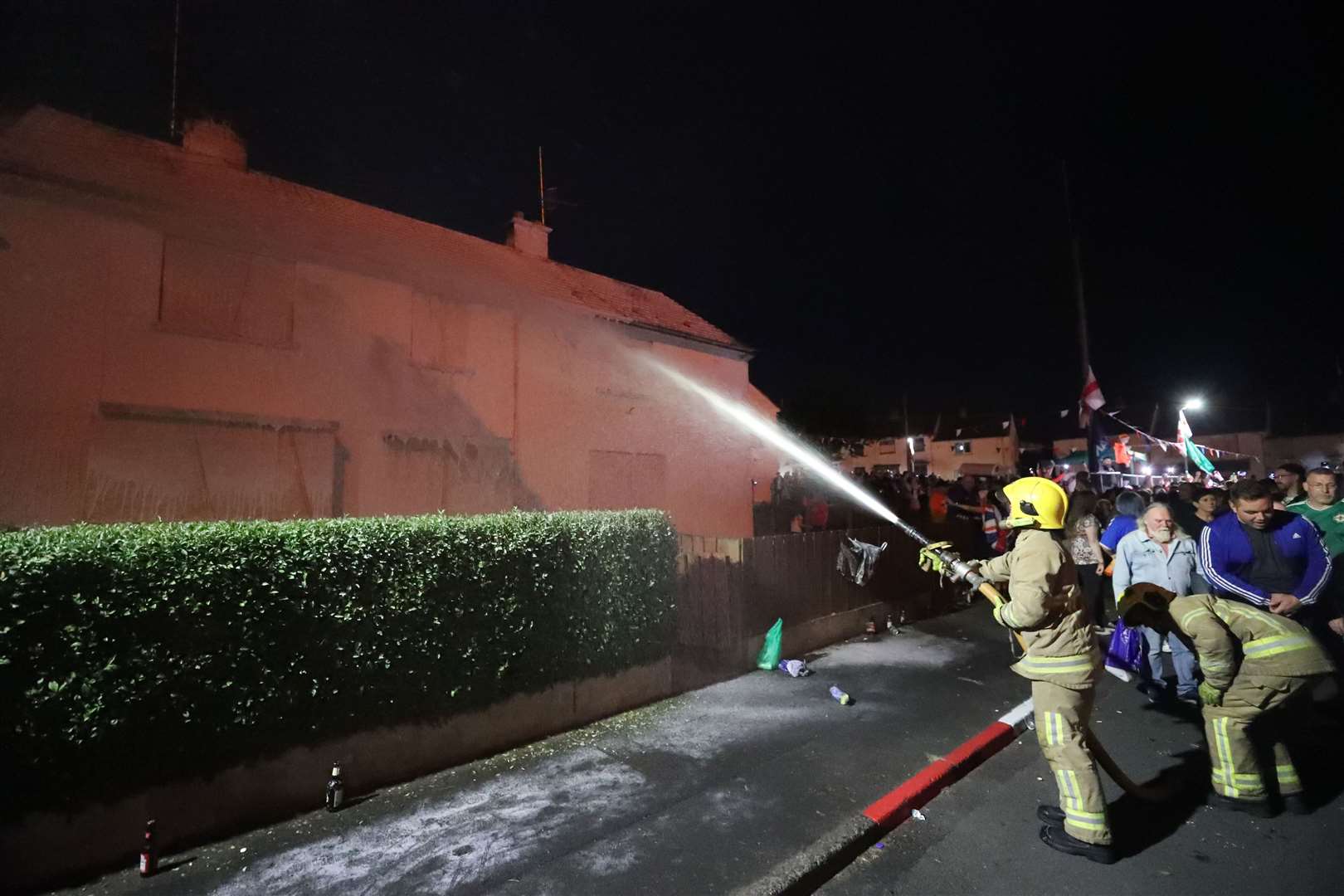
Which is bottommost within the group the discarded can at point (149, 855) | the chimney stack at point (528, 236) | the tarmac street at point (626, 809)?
the tarmac street at point (626, 809)

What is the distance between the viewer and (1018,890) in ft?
10.8

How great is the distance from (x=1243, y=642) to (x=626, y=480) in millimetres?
10704

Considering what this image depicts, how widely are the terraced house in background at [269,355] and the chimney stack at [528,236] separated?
1.04 metres

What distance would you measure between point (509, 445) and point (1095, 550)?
30.7 ft

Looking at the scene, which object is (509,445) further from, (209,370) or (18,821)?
(18,821)

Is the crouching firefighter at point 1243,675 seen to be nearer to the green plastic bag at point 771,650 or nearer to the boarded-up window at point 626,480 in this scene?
the green plastic bag at point 771,650

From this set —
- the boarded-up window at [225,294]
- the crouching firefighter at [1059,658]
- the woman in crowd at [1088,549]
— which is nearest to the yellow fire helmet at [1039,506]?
the crouching firefighter at [1059,658]

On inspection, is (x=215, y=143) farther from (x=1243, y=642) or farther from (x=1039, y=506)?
(x=1243, y=642)

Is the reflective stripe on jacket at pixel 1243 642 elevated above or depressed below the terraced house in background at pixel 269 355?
below

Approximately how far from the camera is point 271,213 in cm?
984

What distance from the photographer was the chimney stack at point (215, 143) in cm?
1067

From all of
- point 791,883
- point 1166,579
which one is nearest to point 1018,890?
point 791,883

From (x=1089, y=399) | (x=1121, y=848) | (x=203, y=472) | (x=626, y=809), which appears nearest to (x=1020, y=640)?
(x=1121, y=848)

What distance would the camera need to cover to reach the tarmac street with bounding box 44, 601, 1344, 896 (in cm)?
336
